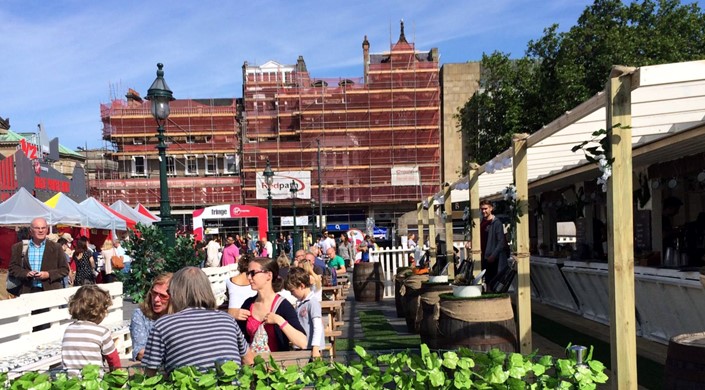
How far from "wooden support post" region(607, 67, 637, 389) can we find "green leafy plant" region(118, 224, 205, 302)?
6695mm

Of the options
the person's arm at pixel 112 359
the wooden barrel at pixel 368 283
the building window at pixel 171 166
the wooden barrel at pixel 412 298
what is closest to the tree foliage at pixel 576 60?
the wooden barrel at pixel 368 283

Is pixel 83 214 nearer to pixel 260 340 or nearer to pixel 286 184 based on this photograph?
pixel 260 340

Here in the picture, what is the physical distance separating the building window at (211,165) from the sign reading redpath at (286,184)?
506 cm

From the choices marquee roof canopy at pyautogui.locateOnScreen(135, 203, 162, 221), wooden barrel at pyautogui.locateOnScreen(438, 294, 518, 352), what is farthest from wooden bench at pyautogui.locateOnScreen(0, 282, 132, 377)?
marquee roof canopy at pyautogui.locateOnScreen(135, 203, 162, 221)

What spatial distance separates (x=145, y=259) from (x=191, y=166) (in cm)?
5436

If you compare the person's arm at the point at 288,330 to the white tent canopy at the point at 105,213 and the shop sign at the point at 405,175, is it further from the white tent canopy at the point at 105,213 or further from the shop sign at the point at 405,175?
the shop sign at the point at 405,175

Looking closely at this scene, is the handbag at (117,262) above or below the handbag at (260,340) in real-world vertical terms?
below

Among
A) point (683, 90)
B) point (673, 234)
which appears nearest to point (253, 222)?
point (673, 234)

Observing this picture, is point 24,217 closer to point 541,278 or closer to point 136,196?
point 541,278

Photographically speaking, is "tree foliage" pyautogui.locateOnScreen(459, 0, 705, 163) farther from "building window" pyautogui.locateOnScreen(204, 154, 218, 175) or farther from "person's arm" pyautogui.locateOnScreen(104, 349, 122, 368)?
"building window" pyautogui.locateOnScreen(204, 154, 218, 175)

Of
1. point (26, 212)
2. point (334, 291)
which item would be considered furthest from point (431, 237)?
point (26, 212)

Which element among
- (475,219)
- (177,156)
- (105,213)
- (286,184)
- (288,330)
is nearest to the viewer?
(288,330)

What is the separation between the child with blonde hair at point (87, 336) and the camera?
468 centimetres

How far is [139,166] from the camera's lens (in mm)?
63156
